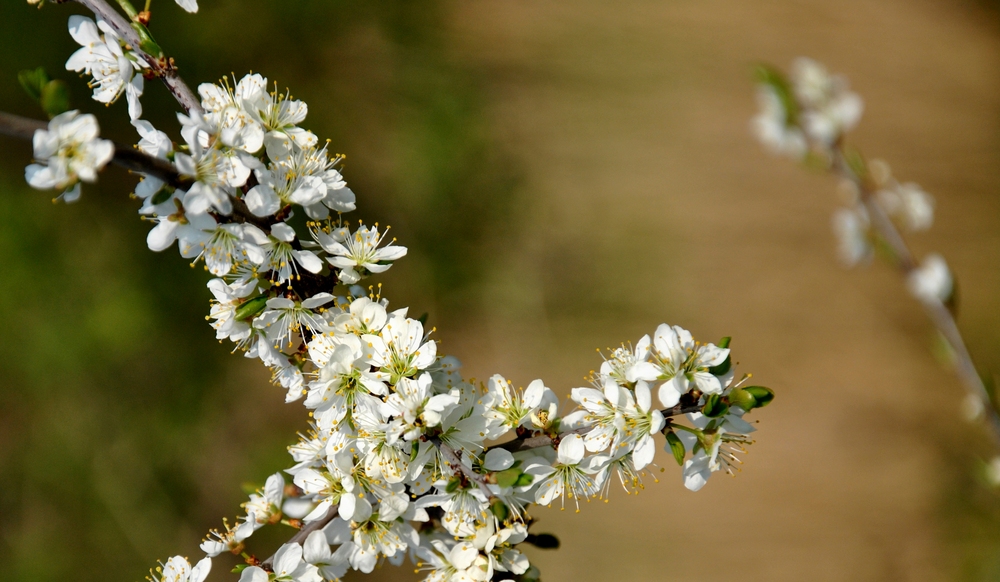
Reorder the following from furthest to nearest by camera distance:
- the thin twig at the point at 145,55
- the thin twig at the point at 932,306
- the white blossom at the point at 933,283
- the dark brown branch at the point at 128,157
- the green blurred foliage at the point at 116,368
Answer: the green blurred foliage at the point at 116,368, the white blossom at the point at 933,283, the thin twig at the point at 932,306, the thin twig at the point at 145,55, the dark brown branch at the point at 128,157

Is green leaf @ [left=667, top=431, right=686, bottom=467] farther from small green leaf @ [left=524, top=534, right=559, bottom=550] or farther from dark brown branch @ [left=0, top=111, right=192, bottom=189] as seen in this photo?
dark brown branch @ [left=0, top=111, right=192, bottom=189]

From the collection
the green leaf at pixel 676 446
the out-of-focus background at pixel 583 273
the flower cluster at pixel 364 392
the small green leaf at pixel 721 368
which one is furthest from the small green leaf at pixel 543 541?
the out-of-focus background at pixel 583 273

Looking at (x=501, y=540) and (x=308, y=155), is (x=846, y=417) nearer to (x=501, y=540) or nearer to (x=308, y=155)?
(x=501, y=540)

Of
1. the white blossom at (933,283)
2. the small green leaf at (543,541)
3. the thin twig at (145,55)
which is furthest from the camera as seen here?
the white blossom at (933,283)

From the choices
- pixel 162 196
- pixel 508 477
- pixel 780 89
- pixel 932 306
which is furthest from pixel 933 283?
pixel 162 196

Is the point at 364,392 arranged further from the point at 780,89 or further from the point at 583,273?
the point at 583,273

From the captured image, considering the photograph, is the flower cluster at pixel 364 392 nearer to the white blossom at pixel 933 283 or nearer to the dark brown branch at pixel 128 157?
the dark brown branch at pixel 128 157

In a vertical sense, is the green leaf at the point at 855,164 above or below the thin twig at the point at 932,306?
above

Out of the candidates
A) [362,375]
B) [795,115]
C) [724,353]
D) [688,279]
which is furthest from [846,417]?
[362,375]
